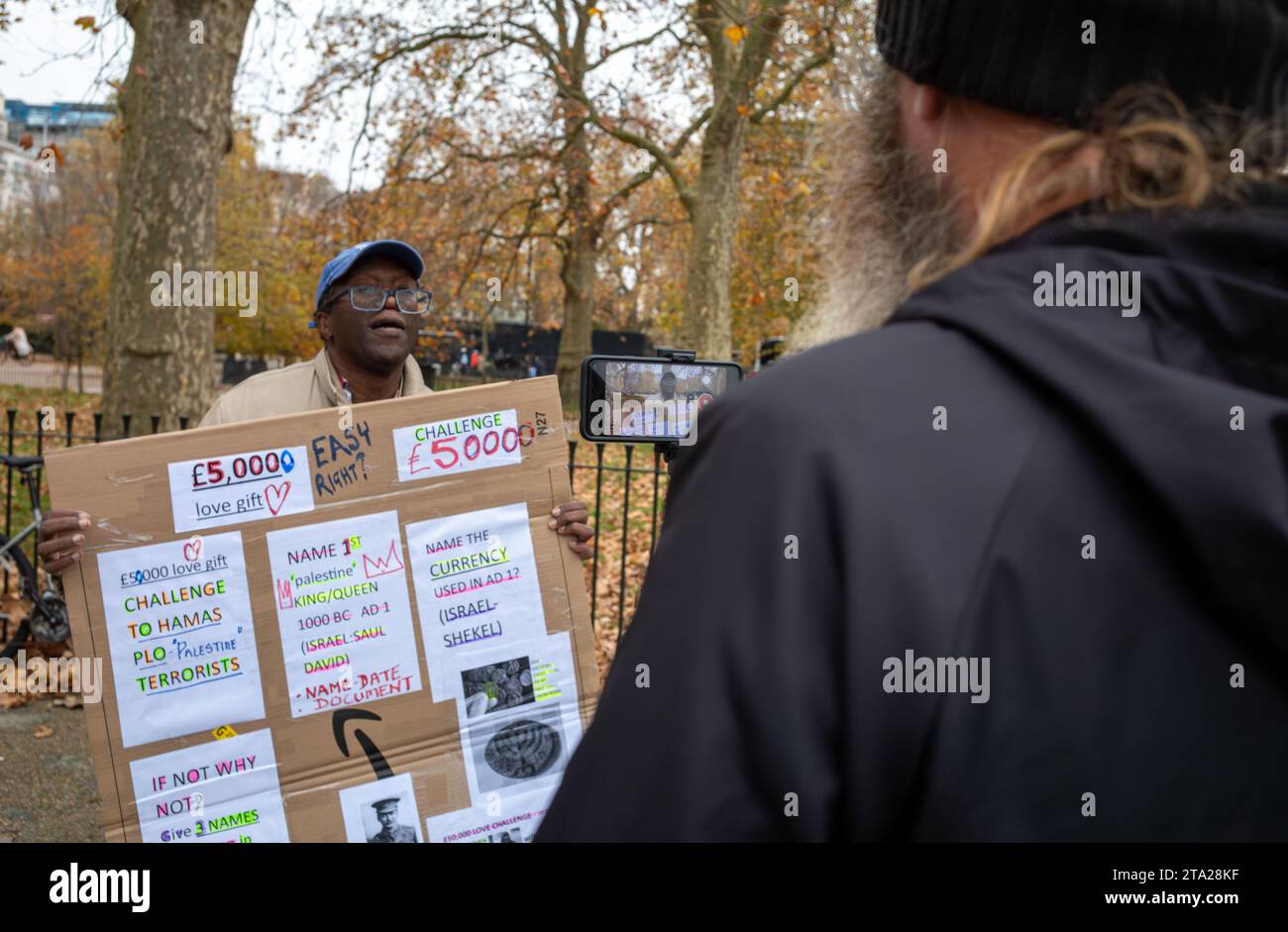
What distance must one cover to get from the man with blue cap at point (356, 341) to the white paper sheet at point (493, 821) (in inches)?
Result: 41.8

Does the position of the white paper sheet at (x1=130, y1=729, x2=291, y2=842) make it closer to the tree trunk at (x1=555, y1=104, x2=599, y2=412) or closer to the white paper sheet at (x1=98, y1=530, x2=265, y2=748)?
the white paper sheet at (x1=98, y1=530, x2=265, y2=748)

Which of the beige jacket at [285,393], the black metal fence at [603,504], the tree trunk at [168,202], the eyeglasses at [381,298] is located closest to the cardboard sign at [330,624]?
the beige jacket at [285,393]

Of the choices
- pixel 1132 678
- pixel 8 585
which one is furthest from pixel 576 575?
pixel 8 585

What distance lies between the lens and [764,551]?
0.77 metres

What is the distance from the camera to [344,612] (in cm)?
253

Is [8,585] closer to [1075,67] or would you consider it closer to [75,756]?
[75,756]

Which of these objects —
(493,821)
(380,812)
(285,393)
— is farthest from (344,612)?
(285,393)

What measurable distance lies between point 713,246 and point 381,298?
375 inches

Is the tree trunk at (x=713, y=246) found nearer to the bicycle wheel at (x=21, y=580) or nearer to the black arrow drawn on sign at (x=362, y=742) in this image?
→ the bicycle wheel at (x=21, y=580)

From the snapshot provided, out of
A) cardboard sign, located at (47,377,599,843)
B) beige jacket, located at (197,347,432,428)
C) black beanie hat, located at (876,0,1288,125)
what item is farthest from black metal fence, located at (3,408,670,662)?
black beanie hat, located at (876,0,1288,125)

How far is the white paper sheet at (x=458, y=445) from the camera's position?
8.63 ft

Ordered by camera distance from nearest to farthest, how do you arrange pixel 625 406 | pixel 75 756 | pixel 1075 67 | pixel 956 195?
pixel 1075 67
pixel 956 195
pixel 625 406
pixel 75 756

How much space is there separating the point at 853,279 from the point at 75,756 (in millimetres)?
5123

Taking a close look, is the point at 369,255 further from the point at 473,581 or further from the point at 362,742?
the point at 362,742
